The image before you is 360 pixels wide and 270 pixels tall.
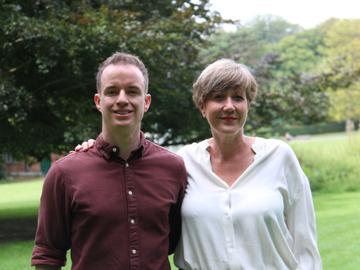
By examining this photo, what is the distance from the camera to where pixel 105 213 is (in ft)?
9.72

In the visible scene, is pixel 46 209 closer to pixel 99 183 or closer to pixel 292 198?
pixel 99 183

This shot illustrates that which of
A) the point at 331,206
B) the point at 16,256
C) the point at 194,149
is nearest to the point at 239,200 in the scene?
the point at 194,149

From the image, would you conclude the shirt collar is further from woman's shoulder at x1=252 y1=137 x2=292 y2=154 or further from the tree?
the tree

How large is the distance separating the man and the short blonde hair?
0.31m

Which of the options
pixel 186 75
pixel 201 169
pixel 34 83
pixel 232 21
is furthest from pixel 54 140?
pixel 201 169

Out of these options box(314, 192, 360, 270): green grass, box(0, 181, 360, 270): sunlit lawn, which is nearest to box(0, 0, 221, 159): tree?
box(0, 181, 360, 270): sunlit lawn

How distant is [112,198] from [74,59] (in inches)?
307

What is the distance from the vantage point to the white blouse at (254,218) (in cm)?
305

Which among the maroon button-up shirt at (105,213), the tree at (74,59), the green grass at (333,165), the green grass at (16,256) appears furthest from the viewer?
the green grass at (333,165)

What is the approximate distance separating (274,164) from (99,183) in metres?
0.86

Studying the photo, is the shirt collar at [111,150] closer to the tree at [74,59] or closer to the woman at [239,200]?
the woman at [239,200]

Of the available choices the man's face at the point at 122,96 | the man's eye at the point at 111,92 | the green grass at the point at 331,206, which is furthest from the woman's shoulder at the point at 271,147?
the green grass at the point at 331,206

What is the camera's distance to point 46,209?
3020 mm

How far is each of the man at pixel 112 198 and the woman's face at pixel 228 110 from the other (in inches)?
13.9
